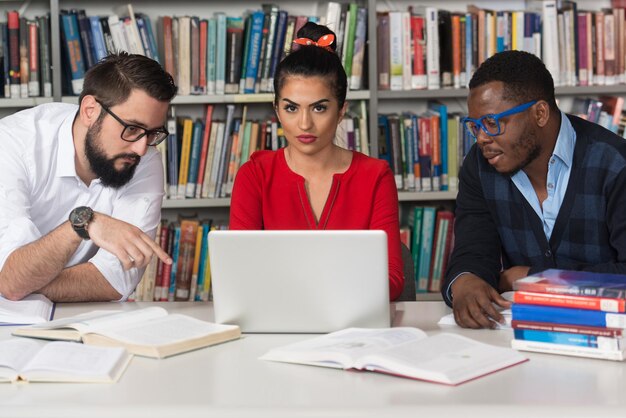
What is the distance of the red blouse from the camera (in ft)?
7.46

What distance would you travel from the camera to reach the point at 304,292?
1605 millimetres

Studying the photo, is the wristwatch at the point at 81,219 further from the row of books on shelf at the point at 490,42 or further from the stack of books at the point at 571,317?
the row of books on shelf at the point at 490,42

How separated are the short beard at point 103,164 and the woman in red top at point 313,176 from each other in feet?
0.91

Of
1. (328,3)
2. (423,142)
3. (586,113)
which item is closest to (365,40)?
(328,3)

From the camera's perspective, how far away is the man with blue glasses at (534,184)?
6.82 ft

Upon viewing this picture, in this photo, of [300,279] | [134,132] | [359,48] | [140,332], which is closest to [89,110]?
[134,132]

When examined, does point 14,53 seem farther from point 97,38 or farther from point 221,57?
point 221,57

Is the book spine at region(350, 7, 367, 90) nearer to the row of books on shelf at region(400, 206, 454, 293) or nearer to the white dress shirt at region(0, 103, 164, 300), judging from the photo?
the row of books on shelf at region(400, 206, 454, 293)

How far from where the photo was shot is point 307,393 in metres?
1.32

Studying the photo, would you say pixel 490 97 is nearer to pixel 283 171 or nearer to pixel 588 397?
pixel 283 171

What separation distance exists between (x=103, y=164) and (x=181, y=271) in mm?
1131

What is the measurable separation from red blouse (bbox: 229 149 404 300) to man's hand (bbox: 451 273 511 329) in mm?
451

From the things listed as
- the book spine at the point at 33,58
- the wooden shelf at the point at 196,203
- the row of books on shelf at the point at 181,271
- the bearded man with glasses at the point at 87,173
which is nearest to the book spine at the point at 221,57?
the wooden shelf at the point at 196,203

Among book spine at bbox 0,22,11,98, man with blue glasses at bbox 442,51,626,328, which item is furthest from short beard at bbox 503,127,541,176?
book spine at bbox 0,22,11,98
